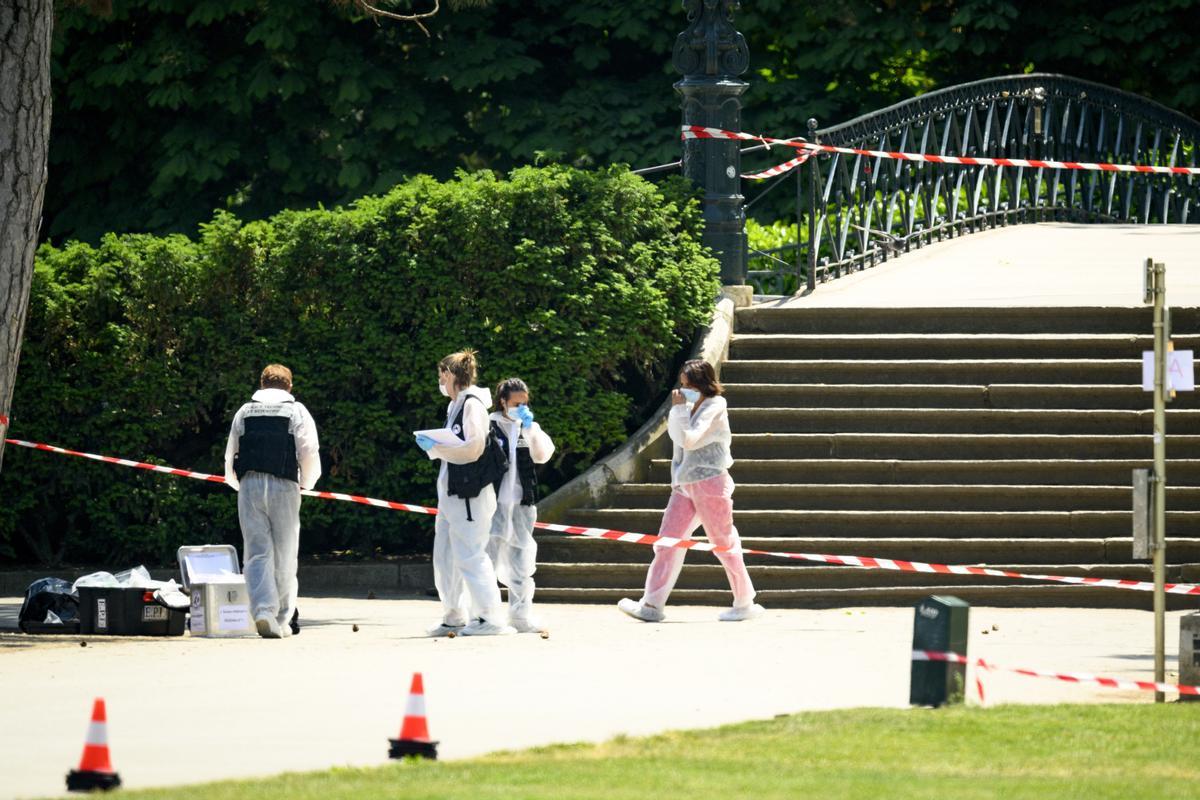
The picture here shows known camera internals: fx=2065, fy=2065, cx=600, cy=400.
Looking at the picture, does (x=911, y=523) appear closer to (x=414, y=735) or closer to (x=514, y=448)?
(x=514, y=448)

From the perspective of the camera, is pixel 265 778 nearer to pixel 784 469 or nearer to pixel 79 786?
pixel 79 786

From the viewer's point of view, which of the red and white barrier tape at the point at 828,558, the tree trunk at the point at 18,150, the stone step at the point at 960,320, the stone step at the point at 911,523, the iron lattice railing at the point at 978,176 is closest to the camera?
the tree trunk at the point at 18,150

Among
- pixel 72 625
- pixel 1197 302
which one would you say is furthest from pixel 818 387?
pixel 72 625

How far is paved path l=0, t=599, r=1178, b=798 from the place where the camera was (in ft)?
26.1

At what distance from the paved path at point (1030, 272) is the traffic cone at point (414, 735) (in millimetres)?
9435

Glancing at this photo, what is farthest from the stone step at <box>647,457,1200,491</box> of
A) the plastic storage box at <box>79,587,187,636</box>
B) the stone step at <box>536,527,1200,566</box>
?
the plastic storage box at <box>79,587,187,636</box>

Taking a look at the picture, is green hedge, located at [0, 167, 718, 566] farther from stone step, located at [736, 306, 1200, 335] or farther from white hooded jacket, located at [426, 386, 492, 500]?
white hooded jacket, located at [426, 386, 492, 500]

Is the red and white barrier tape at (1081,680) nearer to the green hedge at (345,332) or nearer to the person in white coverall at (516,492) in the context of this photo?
the person in white coverall at (516,492)

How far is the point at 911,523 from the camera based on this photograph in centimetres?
1405

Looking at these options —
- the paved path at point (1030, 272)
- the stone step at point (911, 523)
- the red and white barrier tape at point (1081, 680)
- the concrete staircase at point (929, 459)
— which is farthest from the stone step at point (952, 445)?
the red and white barrier tape at point (1081, 680)

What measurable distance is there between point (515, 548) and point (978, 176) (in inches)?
415

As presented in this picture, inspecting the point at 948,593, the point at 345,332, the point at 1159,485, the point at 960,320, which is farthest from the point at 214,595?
the point at 960,320

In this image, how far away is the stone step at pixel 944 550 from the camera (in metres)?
13.6

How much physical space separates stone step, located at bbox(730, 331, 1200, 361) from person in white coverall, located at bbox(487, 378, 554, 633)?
3.89 m
